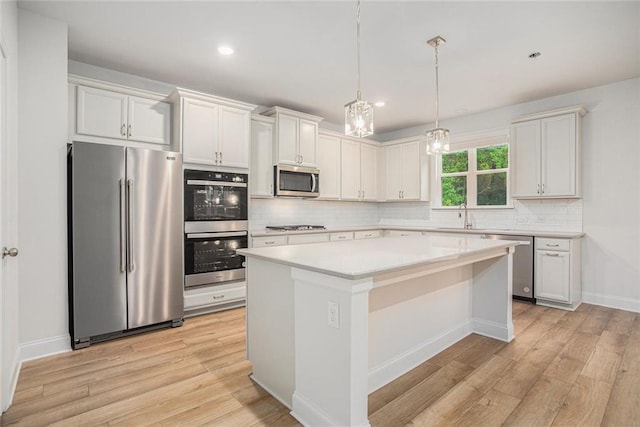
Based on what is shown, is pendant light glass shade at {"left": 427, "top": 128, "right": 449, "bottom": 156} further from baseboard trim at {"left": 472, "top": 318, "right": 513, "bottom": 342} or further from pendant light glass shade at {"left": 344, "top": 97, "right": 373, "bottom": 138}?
baseboard trim at {"left": 472, "top": 318, "right": 513, "bottom": 342}

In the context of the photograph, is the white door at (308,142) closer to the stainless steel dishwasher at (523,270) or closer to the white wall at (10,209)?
the stainless steel dishwasher at (523,270)

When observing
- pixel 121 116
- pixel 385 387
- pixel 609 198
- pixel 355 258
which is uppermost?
pixel 121 116

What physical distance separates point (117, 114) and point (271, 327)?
108 inches

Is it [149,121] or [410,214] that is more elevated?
[149,121]

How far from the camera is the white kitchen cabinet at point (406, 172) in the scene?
18.3 ft

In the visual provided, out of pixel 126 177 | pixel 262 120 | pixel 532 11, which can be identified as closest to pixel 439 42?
pixel 532 11

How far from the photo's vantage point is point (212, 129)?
148 inches

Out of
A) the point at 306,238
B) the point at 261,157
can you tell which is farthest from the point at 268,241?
the point at 261,157

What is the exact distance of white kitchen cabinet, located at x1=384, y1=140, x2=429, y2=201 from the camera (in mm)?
5586

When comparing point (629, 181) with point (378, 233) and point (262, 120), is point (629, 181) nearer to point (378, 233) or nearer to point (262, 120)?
point (378, 233)

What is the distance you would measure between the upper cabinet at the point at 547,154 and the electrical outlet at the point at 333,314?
3.85m

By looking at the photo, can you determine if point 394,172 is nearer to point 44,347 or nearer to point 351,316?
point 351,316

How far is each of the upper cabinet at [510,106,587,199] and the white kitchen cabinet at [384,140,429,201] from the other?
1.40m

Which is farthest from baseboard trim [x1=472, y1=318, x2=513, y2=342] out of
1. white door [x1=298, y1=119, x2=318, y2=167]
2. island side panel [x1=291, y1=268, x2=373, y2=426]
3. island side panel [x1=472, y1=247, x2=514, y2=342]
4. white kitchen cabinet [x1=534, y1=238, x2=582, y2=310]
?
white door [x1=298, y1=119, x2=318, y2=167]
